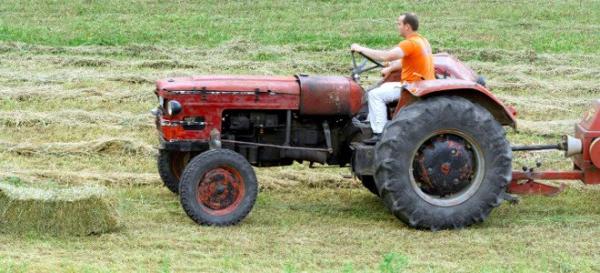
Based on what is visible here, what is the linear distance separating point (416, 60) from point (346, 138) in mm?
817

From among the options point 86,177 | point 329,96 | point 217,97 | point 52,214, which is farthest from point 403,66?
point 86,177

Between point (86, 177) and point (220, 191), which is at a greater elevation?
point (220, 191)

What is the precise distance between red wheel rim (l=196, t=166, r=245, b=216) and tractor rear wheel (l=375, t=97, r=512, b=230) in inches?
39.8

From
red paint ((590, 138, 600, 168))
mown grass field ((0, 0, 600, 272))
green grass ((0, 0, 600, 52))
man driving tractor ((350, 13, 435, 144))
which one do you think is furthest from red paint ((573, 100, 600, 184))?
green grass ((0, 0, 600, 52))

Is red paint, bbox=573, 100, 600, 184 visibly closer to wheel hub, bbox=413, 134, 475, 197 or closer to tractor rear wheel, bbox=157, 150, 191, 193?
wheel hub, bbox=413, 134, 475, 197

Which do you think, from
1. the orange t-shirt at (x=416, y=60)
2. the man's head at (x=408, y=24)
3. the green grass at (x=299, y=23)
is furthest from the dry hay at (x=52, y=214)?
the green grass at (x=299, y=23)

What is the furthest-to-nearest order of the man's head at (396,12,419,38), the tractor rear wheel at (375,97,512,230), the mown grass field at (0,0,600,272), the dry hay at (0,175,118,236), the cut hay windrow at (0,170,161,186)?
1. the cut hay windrow at (0,170,161,186)
2. the man's head at (396,12,419,38)
3. the tractor rear wheel at (375,97,512,230)
4. the dry hay at (0,175,118,236)
5. the mown grass field at (0,0,600,272)

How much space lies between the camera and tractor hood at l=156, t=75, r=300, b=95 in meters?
8.47

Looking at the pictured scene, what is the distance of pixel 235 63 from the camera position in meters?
15.4

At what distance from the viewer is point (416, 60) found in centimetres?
855

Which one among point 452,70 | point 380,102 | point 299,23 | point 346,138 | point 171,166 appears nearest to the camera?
point 380,102

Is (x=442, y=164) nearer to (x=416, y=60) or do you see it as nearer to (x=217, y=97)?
(x=416, y=60)

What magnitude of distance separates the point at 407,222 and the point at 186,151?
5.81 feet

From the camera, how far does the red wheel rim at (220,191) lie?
8266 mm
